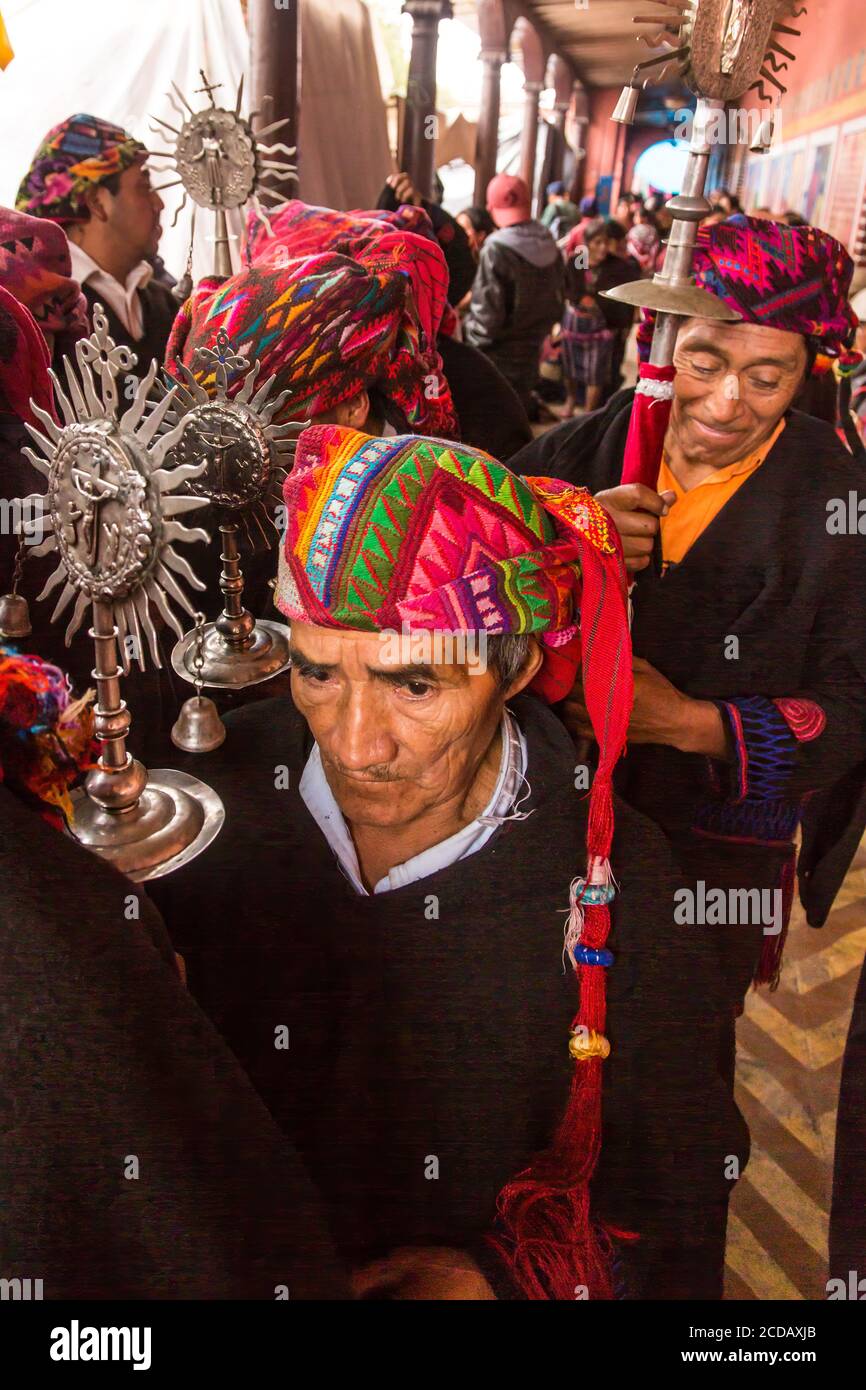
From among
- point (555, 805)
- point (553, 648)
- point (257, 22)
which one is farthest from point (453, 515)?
point (257, 22)

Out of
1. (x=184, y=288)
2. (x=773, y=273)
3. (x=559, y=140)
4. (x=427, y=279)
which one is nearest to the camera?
(x=773, y=273)

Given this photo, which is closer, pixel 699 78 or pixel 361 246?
pixel 699 78

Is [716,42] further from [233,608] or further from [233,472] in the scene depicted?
[233,608]

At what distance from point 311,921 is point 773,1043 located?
66.9 inches

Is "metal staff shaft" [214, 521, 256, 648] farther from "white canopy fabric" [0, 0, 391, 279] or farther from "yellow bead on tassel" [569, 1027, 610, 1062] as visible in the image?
"white canopy fabric" [0, 0, 391, 279]

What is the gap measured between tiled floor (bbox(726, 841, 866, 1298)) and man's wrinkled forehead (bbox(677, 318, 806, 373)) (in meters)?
1.54

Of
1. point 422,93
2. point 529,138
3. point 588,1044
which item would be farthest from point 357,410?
point 529,138

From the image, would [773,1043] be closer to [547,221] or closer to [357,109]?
[357,109]

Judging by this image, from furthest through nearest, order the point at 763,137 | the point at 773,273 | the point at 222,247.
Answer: the point at 222,247 → the point at 773,273 → the point at 763,137

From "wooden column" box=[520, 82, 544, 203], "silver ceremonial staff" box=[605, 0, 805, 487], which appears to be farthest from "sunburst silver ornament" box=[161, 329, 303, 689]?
"wooden column" box=[520, 82, 544, 203]

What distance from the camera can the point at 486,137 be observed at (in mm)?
7219

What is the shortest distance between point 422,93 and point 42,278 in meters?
3.58

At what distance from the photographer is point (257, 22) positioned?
115 inches

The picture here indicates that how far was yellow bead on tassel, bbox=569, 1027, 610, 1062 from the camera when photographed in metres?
1.27
